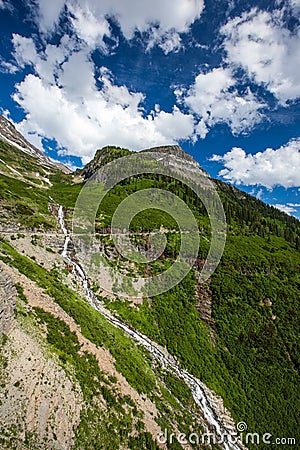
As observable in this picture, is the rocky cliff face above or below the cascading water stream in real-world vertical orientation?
above

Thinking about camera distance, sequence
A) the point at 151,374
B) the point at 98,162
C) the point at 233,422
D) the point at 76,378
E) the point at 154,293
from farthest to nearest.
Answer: the point at 98,162 < the point at 154,293 < the point at 233,422 < the point at 151,374 < the point at 76,378

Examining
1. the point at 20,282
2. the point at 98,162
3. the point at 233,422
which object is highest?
the point at 98,162

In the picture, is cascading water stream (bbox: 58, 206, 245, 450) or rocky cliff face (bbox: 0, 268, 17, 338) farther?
cascading water stream (bbox: 58, 206, 245, 450)

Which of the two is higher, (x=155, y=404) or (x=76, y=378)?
(x=76, y=378)

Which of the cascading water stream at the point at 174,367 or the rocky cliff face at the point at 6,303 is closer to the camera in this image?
the rocky cliff face at the point at 6,303

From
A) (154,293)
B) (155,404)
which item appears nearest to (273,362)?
(154,293)

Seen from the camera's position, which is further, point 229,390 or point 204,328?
point 204,328

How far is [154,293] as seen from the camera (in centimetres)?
4850

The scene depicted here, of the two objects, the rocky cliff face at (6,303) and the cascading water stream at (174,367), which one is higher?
the rocky cliff face at (6,303)

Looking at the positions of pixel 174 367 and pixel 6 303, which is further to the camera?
pixel 174 367

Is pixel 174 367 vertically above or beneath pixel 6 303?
beneath

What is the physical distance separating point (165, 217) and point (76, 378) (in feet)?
228

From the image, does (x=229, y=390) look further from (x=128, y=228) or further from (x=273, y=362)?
(x=128, y=228)

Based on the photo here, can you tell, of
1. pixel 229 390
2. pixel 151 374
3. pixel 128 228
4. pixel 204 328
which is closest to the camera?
pixel 151 374
